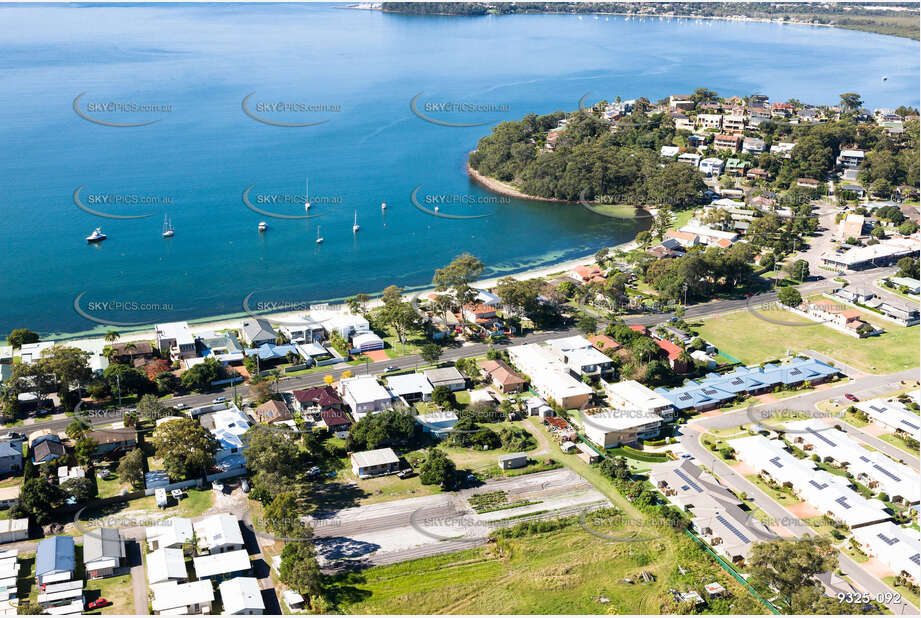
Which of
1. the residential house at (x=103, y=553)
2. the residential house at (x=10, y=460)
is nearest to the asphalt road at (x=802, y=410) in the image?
the residential house at (x=103, y=553)

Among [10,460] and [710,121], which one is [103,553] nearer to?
[10,460]

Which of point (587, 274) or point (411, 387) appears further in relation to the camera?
point (587, 274)

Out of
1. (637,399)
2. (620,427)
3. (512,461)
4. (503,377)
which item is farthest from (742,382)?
(512,461)

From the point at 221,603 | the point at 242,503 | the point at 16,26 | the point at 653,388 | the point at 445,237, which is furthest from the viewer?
the point at 16,26

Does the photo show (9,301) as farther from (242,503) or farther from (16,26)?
(16,26)

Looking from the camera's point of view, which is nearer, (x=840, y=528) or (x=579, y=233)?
(x=840, y=528)

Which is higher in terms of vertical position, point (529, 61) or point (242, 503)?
point (529, 61)

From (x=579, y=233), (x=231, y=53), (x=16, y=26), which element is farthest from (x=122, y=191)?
Answer: (x=16, y=26)
